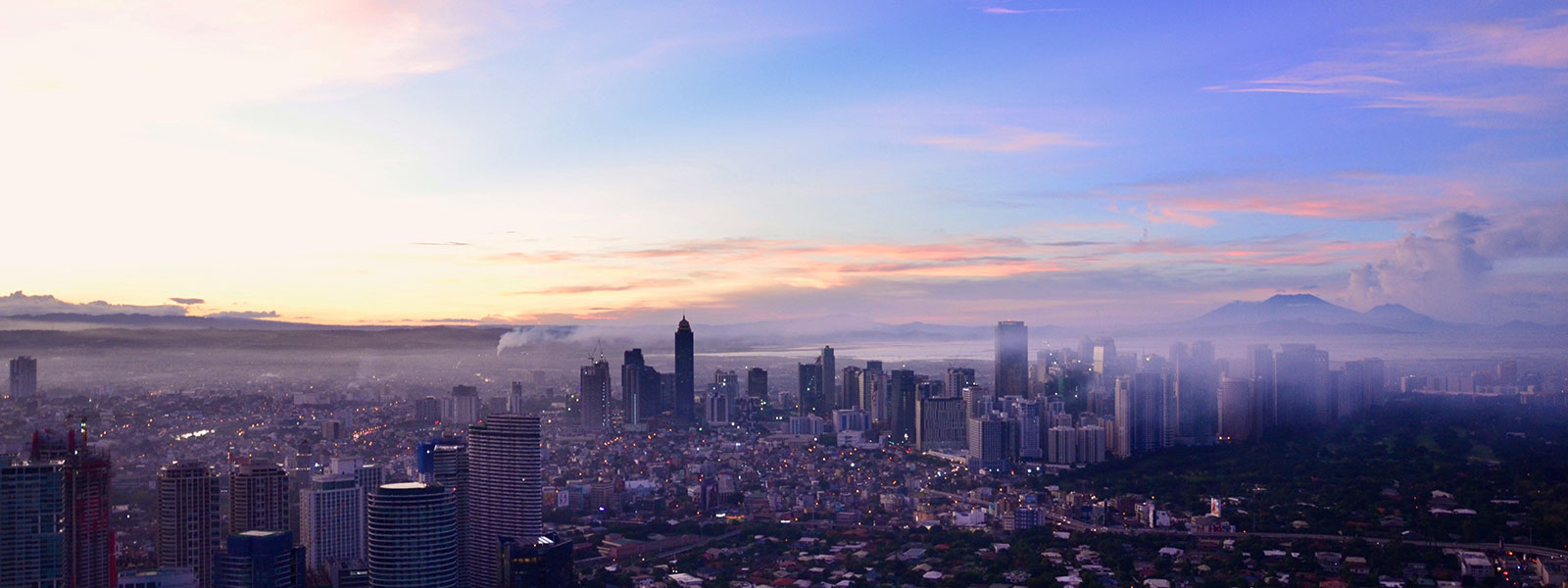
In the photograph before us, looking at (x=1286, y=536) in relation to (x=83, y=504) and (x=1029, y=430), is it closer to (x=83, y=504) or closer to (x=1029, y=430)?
(x=1029, y=430)

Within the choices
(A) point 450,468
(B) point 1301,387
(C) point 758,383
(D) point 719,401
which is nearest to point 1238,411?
(B) point 1301,387

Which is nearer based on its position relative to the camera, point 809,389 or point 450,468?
point 450,468

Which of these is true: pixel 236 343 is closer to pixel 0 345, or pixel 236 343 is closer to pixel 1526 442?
pixel 0 345

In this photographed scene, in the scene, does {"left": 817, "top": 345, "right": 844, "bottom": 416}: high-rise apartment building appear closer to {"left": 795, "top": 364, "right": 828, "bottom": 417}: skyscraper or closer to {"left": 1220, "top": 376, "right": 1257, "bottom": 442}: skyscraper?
{"left": 795, "top": 364, "right": 828, "bottom": 417}: skyscraper

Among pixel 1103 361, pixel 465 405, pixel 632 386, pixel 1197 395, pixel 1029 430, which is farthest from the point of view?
pixel 632 386

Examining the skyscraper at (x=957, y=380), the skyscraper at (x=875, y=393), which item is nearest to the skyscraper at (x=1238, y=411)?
the skyscraper at (x=957, y=380)

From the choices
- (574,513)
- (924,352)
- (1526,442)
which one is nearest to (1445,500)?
(1526,442)

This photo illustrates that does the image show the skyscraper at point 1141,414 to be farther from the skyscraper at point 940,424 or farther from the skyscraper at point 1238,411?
the skyscraper at point 940,424
